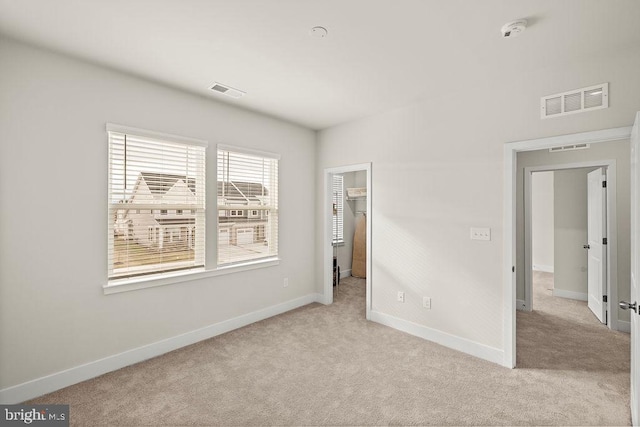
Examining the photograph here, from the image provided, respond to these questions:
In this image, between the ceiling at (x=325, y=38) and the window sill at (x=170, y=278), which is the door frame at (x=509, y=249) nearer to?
the ceiling at (x=325, y=38)

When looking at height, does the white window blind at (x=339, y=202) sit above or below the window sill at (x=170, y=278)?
above

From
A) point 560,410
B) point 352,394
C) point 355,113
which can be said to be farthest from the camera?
point 355,113

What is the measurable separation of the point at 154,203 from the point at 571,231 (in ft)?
20.1

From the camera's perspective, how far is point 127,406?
7.02 feet

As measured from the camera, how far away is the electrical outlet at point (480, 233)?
2.86 meters

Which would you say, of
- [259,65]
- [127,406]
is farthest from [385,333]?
[259,65]

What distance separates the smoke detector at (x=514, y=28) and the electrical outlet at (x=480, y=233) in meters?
1.67

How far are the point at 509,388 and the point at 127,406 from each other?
297 cm

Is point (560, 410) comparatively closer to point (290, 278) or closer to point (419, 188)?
point (419, 188)

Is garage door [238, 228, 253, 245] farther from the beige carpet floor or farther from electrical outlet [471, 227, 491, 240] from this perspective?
electrical outlet [471, 227, 491, 240]

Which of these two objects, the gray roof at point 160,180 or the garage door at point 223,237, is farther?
the garage door at point 223,237

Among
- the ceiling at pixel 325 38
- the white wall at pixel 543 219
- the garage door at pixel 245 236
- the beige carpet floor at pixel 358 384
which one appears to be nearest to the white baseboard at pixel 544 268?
the white wall at pixel 543 219

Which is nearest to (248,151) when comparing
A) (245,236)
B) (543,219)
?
(245,236)

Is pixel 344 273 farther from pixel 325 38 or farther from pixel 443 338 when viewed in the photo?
pixel 325 38
